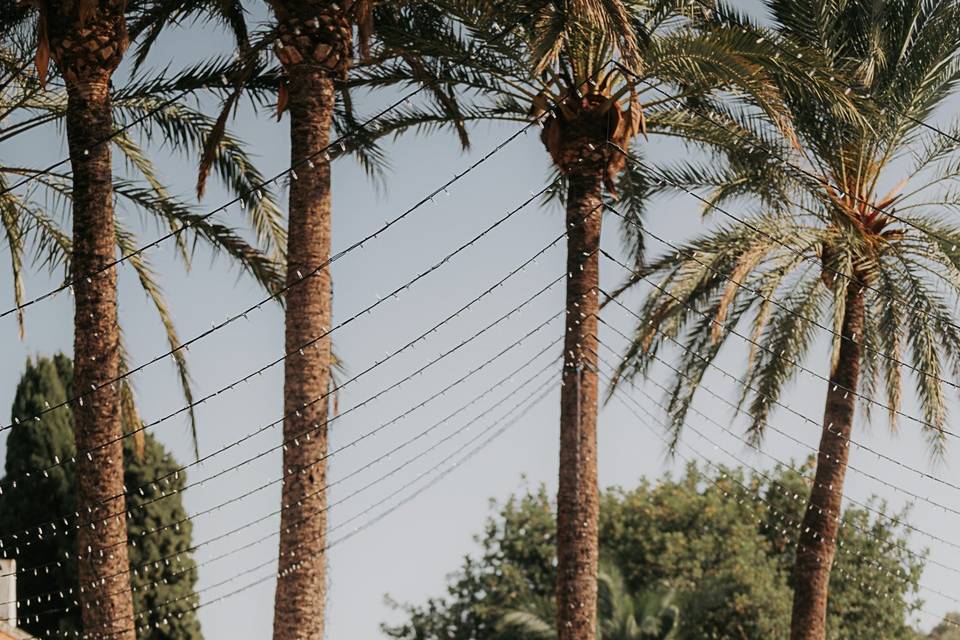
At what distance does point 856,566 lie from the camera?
35.3 m

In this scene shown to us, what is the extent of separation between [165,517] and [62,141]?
13.4m

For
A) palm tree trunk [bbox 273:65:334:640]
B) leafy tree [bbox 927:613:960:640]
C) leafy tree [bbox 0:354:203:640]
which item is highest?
leafy tree [bbox 927:613:960:640]

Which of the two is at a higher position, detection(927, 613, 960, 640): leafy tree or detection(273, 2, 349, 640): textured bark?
detection(927, 613, 960, 640): leafy tree

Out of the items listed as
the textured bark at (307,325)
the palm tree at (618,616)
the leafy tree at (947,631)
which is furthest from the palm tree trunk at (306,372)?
the leafy tree at (947,631)

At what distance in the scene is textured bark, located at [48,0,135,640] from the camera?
14.8 metres

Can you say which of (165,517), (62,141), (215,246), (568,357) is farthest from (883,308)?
(165,517)

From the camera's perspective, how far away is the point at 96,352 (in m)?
15.0

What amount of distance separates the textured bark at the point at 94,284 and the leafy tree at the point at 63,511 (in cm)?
1427

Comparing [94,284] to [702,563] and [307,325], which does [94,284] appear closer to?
[307,325]

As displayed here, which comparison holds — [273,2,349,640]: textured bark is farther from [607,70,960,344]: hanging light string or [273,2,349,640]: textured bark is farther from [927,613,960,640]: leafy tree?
[927,613,960,640]: leafy tree

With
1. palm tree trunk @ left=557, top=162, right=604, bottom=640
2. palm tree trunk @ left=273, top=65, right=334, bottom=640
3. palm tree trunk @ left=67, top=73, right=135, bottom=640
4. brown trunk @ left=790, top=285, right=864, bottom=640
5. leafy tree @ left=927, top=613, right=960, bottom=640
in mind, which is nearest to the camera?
palm tree trunk @ left=273, top=65, right=334, bottom=640

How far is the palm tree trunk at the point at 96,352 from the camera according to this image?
48.5ft

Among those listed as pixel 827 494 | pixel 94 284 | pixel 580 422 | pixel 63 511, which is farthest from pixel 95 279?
pixel 63 511

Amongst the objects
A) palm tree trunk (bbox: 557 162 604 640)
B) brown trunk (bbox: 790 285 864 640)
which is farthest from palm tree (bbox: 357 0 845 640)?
brown trunk (bbox: 790 285 864 640)
